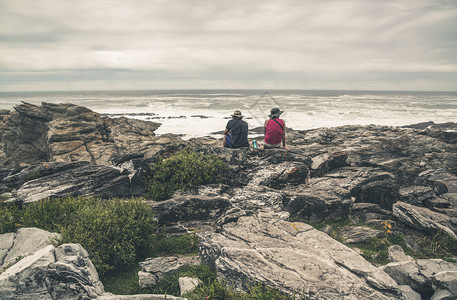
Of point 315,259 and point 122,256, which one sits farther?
point 122,256

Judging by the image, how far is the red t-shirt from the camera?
11188mm

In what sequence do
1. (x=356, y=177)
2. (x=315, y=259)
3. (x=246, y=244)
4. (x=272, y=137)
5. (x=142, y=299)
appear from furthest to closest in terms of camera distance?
(x=272, y=137) < (x=356, y=177) < (x=246, y=244) < (x=315, y=259) < (x=142, y=299)

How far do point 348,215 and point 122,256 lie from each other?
732 cm

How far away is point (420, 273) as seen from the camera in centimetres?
538

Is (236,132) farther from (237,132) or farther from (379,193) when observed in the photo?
(379,193)

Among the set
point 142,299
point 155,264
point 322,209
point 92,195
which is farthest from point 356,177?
point 92,195

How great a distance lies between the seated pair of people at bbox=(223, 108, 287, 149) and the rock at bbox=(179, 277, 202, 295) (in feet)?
22.4

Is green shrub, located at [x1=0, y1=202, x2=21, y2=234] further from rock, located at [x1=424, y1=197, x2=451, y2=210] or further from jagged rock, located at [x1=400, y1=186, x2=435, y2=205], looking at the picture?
rock, located at [x1=424, y1=197, x2=451, y2=210]

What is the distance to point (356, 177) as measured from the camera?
1002 cm

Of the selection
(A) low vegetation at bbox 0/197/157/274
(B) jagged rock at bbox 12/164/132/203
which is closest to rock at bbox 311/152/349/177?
(A) low vegetation at bbox 0/197/157/274

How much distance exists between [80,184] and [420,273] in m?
10.3

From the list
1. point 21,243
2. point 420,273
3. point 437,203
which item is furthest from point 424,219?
point 21,243

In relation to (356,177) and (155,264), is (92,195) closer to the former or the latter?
(155,264)

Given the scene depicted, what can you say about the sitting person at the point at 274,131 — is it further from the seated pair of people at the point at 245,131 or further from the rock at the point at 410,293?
the rock at the point at 410,293
